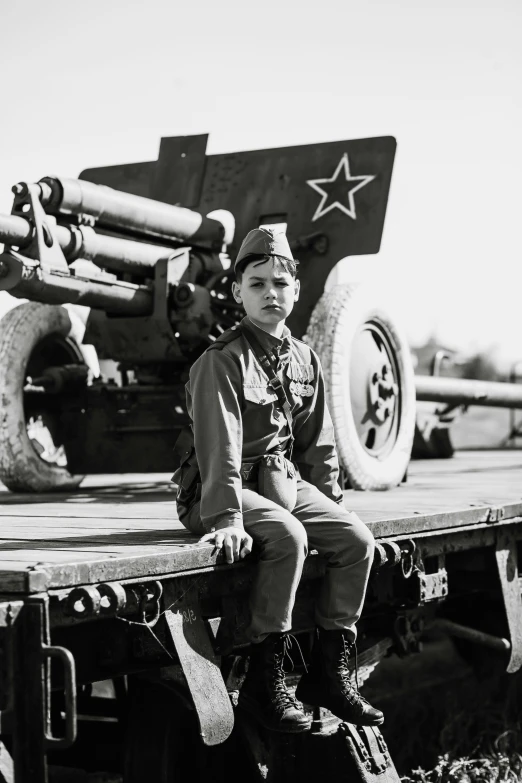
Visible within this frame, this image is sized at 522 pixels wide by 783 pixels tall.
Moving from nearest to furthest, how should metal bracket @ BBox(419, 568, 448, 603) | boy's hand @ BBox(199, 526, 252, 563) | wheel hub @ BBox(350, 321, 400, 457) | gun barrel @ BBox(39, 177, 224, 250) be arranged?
boy's hand @ BBox(199, 526, 252, 563), metal bracket @ BBox(419, 568, 448, 603), gun barrel @ BBox(39, 177, 224, 250), wheel hub @ BBox(350, 321, 400, 457)

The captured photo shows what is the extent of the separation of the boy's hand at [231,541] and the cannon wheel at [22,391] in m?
2.96

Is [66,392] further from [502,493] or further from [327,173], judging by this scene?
[502,493]

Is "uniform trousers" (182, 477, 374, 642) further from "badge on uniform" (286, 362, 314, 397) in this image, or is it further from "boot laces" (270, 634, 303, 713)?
"badge on uniform" (286, 362, 314, 397)

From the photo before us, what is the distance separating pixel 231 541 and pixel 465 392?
4972 millimetres

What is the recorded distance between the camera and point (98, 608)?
2762 mm

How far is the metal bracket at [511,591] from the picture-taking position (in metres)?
4.88

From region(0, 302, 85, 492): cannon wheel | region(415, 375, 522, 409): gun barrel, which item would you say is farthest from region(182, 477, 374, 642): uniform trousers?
region(415, 375, 522, 409): gun barrel

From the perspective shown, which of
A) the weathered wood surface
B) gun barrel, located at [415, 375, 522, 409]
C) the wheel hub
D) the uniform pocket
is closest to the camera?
the weathered wood surface

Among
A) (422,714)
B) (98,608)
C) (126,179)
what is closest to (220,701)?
(98,608)

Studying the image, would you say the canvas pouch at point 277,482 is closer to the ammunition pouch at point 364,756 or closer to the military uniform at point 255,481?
the military uniform at point 255,481

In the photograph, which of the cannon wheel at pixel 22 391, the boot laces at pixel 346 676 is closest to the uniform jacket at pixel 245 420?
the boot laces at pixel 346 676

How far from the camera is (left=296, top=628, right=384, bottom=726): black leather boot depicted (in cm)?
344

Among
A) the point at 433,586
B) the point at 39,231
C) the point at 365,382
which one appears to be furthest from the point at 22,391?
the point at 433,586

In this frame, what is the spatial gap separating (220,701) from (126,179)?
4850mm
